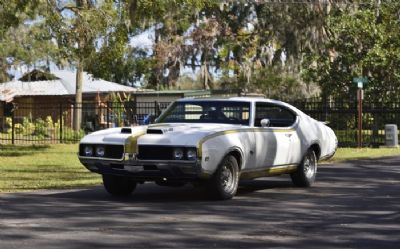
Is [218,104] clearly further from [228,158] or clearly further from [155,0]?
[155,0]

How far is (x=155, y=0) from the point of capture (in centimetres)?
1881

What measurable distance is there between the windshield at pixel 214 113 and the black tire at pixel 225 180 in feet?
3.13

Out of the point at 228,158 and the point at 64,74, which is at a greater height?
the point at 64,74

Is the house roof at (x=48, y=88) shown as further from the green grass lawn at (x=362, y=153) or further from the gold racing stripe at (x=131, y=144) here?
the gold racing stripe at (x=131, y=144)

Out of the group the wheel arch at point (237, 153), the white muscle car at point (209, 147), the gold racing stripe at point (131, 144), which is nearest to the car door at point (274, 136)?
the white muscle car at point (209, 147)

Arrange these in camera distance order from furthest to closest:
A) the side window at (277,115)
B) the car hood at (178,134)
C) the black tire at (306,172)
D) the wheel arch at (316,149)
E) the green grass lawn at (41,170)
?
the green grass lawn at (41,170), the wheel arch at (316,149), the black tire at (306,172), the side window at (277,115), the car hood at (178,134)

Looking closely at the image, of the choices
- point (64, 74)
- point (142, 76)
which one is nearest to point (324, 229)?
point (64, 74)

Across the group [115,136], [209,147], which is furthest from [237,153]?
[115,136]

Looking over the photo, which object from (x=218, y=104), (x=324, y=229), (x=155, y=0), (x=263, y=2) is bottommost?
(x=324, y=229)

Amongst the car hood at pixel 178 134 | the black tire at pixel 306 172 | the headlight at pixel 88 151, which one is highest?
the car hood at pixel 178 134

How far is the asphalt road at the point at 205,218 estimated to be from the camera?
743 centimetres

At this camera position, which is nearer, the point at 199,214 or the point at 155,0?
the point at 199,214

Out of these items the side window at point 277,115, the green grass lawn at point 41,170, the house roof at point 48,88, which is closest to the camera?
the side window at point 277,115

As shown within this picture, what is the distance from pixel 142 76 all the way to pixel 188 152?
46.1m
